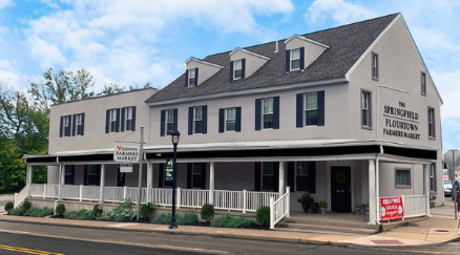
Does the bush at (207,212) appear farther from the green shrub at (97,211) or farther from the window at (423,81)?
the window at (423,81)

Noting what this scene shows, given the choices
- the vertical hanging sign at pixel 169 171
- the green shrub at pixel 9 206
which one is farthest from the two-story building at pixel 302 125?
the green shrub at pixel 9 206

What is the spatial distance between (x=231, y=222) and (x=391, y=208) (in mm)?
6654

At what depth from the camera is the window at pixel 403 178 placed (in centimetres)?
2353

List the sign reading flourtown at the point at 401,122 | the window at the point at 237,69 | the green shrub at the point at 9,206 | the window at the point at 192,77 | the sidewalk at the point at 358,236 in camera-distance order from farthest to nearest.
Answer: the green shrub at the point at 9,206, the window at the point at 192,77, the window at the point at 237,69, the sign reading flourtown at the point at 401,122, the sidewalk at the point at 358,236

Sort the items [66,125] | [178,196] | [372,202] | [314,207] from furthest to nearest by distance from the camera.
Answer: [66,125], [178,196], [314,207], [372,202]

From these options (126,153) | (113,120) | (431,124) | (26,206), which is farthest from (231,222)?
(26,206)

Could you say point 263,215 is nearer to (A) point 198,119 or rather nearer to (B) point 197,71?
(A) point 198,119

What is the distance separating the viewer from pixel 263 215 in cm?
1911

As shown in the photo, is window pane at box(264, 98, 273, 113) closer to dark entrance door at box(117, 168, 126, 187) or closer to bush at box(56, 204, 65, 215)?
dark entrance door at box(117, 168, 126, 187)

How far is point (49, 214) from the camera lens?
97.1 ft

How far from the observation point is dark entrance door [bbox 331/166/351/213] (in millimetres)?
21219

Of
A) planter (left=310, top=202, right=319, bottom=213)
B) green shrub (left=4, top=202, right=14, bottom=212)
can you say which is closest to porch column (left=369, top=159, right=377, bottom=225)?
planter (left=310, top=202, right=319, bottom=213)

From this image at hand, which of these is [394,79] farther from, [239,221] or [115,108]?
[115,108]

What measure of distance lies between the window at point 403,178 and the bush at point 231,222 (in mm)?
8339
